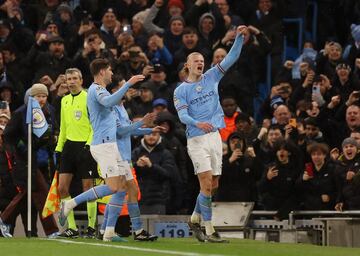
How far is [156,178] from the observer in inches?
787

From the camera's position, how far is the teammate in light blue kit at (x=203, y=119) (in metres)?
15.7

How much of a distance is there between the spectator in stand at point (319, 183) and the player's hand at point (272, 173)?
38cm

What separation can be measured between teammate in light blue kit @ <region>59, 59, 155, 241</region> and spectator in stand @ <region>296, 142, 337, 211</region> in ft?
13.4

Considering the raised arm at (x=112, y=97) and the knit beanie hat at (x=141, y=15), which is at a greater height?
the knit beanie hat at (x=141, y=15)

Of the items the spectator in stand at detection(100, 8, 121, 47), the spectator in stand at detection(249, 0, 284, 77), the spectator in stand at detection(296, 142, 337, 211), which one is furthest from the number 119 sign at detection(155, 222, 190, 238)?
the spectator in stand at detection(249, 0, 284, 77)

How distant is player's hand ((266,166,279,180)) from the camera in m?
19.4

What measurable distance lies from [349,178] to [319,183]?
720mm

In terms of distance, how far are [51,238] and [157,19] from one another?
9.71 metres

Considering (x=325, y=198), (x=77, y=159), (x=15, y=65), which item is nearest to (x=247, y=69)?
(x=15, y=65)

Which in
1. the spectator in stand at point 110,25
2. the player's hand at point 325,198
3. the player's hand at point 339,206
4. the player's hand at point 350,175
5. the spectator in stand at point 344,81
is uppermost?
the spectator in stand at point 110,25

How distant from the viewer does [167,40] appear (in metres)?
24.5

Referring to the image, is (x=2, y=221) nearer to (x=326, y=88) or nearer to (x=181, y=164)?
(x=181, y=164)

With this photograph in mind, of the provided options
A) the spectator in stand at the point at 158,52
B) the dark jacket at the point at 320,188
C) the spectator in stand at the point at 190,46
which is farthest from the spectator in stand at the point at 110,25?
the dark jacket at the point at 320,188

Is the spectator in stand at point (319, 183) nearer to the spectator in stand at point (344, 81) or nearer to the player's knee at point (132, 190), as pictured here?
the spectator in stand at point (344, 81)
